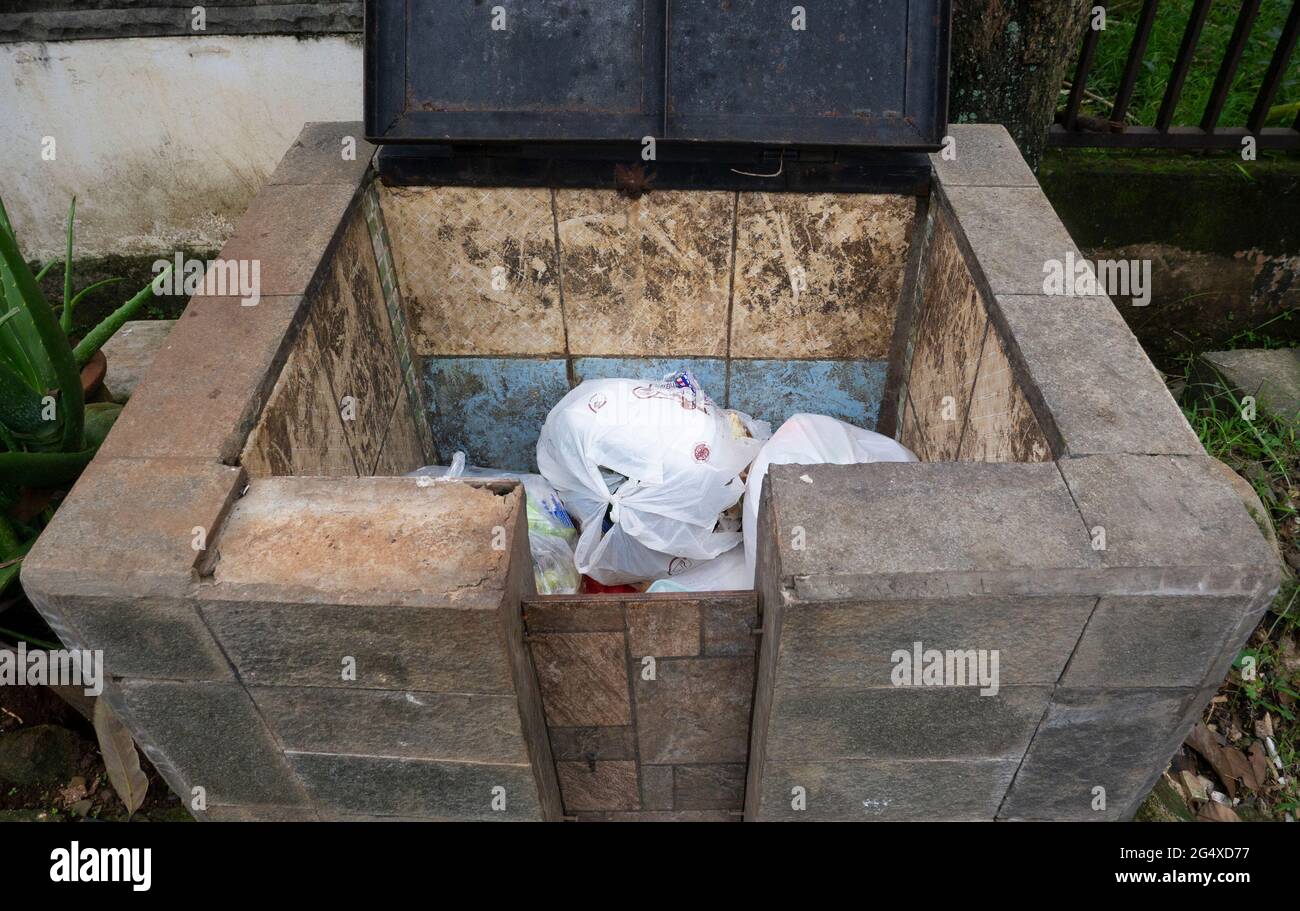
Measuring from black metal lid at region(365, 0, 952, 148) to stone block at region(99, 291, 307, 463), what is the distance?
0.76m

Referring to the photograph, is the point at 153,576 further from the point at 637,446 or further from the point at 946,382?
the point at 946,382

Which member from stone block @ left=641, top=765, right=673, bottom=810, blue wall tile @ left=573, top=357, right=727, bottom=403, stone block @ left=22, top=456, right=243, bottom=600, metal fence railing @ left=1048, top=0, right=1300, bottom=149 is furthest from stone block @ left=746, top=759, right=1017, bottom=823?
metal fence railing @ left=1048, top=0, right=1300, bottom=149

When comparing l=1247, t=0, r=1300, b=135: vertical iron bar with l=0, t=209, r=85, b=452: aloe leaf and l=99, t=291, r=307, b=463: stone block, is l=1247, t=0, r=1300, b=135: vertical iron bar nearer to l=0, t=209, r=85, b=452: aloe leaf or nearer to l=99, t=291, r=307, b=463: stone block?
l=99, t=291, r=307, b=463: stone block

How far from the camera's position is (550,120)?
113 inches

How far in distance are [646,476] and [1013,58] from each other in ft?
6.76

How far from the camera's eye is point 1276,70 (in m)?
4.12

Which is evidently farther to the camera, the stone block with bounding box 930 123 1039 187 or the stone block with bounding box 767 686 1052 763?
the stone block with bounding box 930 123 1039 187

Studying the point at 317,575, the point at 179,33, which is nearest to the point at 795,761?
the point at 317,575

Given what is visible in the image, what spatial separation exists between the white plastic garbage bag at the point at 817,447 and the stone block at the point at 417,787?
36.5 inches

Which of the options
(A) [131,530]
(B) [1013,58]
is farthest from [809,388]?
(A) [131,530]

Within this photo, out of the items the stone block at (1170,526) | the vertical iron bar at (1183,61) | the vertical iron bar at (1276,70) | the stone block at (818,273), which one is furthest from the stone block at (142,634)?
the vertical iron bar at (1276,70)

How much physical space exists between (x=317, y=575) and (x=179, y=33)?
3457 mm

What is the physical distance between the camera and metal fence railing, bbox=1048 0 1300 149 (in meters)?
4.06

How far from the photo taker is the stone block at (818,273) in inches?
122
